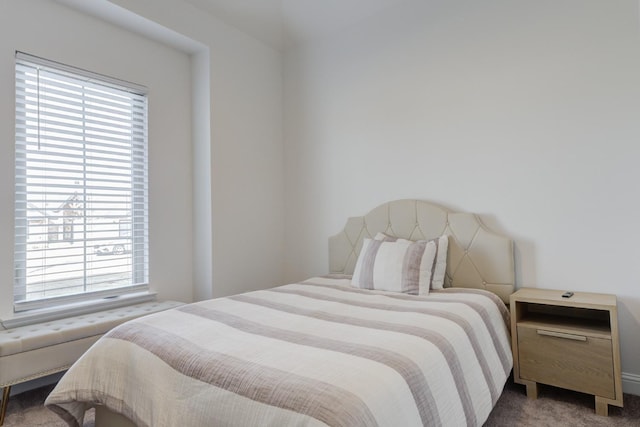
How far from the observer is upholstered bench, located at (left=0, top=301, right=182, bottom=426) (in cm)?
198

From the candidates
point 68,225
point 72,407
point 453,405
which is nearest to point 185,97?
point 68,225

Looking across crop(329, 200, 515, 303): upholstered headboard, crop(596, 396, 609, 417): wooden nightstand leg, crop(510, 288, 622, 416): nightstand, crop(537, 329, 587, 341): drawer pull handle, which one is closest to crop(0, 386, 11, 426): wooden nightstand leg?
crop(329, 200, 515, 303): upholstered headboard

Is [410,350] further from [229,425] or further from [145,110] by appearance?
[145,110]

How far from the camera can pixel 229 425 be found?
3.79ft

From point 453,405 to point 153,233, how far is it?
2545 millimetres

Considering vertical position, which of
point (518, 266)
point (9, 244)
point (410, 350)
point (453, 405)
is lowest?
point (453, 405)

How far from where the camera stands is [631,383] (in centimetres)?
222

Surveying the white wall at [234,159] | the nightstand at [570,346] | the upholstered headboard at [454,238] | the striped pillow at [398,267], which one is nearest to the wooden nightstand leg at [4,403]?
the white wall at [234,159]

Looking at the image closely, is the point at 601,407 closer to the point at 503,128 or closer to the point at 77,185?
the point at 503,128

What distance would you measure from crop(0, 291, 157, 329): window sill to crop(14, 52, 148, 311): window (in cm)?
6

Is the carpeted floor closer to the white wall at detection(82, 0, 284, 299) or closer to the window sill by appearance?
the window sill

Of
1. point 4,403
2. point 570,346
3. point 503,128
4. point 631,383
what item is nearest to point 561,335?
point 570,346

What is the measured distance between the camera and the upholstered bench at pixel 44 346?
6.49 feet

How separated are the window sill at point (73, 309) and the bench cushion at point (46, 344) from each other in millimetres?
47
